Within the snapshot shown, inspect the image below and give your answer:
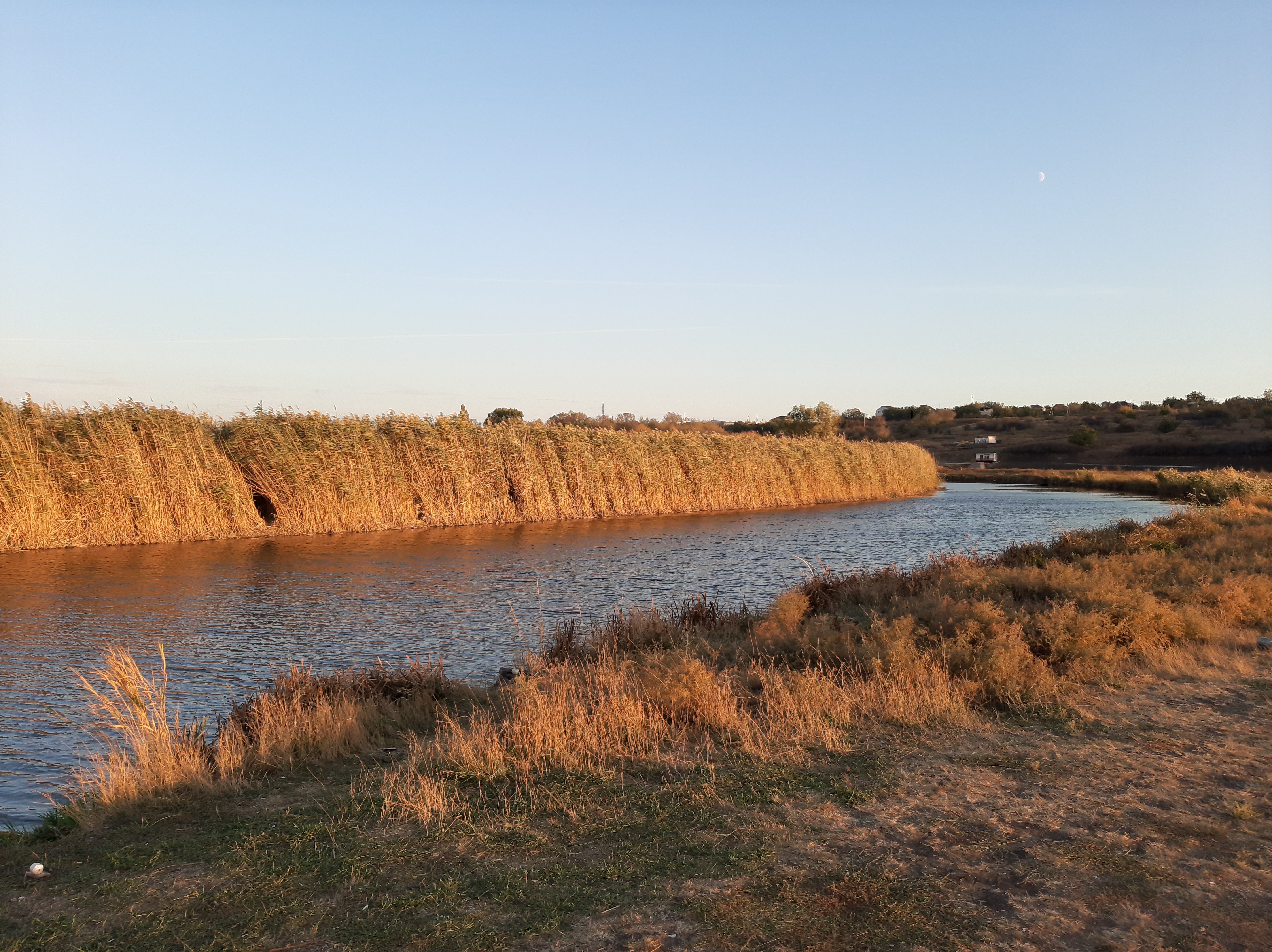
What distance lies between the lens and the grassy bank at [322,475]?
2098cm

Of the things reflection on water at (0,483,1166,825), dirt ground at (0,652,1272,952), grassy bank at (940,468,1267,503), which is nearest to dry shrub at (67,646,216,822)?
dirt ground at (0,652,1272,952)

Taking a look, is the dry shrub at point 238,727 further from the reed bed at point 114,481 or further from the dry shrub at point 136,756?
the reed bed at point 114,481

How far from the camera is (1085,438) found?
276 feet

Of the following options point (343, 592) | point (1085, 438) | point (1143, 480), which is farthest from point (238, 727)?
point (1085, 438)

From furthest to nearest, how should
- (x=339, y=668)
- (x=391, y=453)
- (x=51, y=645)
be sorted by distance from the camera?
(x=391, y=453) < (x=51, y=645) < (x=339, y=668)

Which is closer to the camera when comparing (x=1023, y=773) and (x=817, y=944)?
(x=817, y=944)

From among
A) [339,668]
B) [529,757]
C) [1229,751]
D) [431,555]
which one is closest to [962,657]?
[1229,751]

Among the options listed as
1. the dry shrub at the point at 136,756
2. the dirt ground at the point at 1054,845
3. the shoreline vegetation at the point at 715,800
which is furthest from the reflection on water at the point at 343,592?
the dirt ground at the point at 1054,845

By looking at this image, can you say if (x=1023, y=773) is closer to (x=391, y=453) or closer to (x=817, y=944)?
(x=817, y=944)

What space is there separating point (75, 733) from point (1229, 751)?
33.4 ft

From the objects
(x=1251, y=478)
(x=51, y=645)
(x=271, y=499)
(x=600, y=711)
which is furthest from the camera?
(x=1251, y=478)

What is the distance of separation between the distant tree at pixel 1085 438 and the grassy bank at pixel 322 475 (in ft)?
187

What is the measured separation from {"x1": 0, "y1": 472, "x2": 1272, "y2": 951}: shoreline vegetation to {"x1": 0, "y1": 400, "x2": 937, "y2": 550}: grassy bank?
45.3 ft

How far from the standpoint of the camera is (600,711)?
23.5 ft
